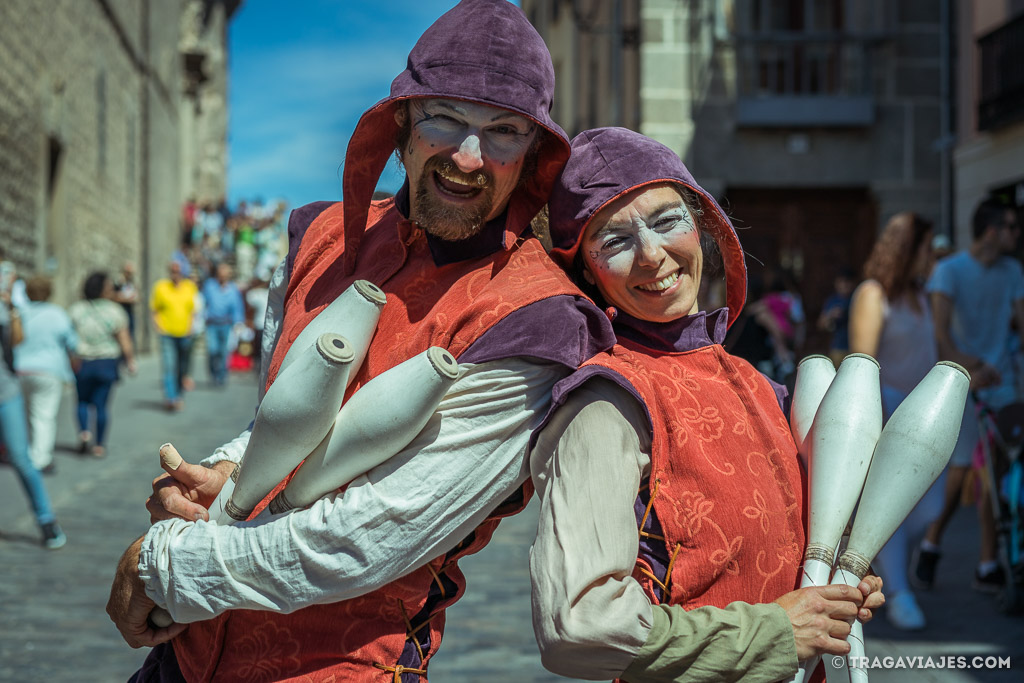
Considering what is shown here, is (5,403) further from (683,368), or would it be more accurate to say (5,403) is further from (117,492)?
(683,368)

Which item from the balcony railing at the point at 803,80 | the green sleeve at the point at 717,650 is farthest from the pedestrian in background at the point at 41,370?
the balcony railing at the point at 803,80

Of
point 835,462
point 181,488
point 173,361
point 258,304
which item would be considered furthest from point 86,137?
point 835,462

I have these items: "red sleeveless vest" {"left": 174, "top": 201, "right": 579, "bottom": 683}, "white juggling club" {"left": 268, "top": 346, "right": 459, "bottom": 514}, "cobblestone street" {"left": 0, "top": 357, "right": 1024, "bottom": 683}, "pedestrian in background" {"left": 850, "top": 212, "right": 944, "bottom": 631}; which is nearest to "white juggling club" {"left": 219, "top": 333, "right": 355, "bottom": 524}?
"white juggling club" {"left": 268, "top": 346, "right": 459, "bottom": 514}

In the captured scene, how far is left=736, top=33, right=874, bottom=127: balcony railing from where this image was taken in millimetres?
14156

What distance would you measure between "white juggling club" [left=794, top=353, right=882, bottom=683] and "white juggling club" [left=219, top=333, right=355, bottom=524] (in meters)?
0.78

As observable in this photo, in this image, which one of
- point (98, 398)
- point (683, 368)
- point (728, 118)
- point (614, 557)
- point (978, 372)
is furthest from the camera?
Result: point (728, 118)

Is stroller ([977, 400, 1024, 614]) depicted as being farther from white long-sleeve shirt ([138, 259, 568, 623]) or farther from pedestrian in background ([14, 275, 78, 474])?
pedestrian in background ([14, 275, 78, 474])

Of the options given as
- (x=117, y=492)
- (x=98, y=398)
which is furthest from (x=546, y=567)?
(x=98, y=398)

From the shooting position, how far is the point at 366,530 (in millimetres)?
1686

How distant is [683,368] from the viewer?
77.2 inches

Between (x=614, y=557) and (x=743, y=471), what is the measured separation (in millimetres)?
310

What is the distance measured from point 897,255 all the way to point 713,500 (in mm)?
3638

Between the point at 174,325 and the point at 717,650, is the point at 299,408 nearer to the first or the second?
the point at 717,650

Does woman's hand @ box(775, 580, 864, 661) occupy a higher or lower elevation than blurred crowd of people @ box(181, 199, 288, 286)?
lower
